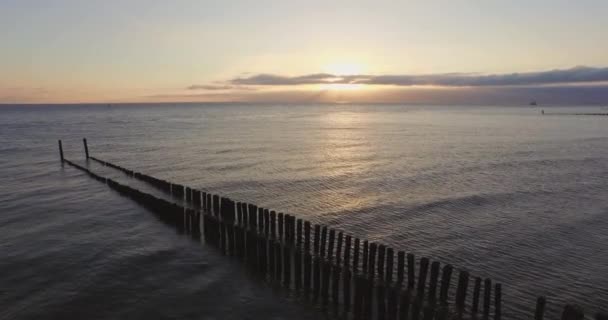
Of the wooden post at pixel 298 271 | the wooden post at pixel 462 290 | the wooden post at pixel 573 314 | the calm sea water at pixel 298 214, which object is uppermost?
the wooden post at pixel 573 314

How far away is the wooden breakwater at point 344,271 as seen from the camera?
11031 millimetres

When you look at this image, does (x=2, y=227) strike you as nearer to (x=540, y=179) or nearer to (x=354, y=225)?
(x=354, y=225)

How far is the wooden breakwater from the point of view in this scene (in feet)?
36.2

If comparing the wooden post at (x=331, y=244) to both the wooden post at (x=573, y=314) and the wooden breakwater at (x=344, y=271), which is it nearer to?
the wooden breakwater at (x=344, y=271)

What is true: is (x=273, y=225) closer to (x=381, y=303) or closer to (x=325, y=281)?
(x=325, y=281)

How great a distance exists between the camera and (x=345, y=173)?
124 ft

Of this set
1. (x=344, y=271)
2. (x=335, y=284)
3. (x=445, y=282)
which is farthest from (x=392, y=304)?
(x=335, y=284)

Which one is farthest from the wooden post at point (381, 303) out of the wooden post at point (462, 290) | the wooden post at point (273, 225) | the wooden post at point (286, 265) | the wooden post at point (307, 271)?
the wooden post at point (273, 225)

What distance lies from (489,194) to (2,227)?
87.4 ft

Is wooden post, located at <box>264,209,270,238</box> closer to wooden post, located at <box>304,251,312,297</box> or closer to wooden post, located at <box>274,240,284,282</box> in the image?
wooden post, located at <box>274,240,284,282</box>

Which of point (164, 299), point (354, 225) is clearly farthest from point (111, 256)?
point (354, 225)

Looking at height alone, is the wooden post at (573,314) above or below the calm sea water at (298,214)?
above

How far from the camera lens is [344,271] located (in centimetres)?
1252

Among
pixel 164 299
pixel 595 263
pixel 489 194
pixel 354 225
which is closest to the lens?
pixel 164 299
